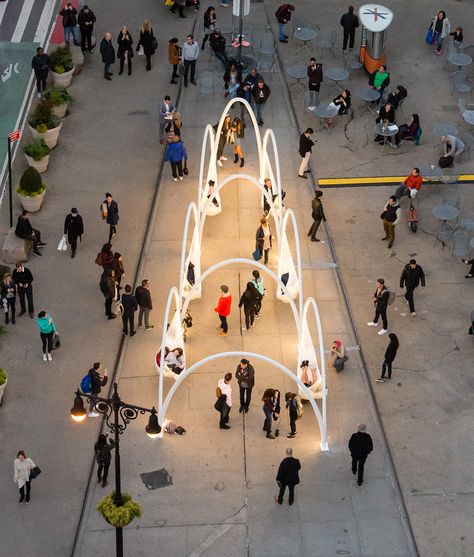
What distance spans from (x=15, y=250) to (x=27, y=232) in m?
0.47

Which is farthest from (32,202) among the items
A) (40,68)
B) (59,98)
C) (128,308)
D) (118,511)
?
(118,511)

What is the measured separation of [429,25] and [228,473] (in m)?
19.2

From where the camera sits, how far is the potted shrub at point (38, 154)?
110 ft

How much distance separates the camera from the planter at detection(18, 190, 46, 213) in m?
32.3

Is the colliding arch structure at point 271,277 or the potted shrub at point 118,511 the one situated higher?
the colliding arch structure at point 271,277

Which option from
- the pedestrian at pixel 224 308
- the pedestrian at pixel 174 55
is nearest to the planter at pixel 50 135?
the pedestrian at pixel 174 55

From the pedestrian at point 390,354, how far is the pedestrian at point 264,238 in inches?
154

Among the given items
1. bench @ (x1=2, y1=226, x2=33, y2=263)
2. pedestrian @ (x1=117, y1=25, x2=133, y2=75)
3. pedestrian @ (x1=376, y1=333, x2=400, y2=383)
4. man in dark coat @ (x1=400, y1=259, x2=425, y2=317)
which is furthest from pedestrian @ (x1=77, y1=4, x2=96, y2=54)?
pedestrian @ (x1=376, y1=333, x2=400, y2=383)

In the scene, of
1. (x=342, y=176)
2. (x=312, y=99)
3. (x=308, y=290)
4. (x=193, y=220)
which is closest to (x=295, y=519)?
(x=308, y=290)

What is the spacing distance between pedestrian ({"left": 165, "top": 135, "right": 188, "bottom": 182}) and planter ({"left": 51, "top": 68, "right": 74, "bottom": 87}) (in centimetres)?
493

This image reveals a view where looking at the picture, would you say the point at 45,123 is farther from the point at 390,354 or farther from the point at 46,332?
the point at 390,354

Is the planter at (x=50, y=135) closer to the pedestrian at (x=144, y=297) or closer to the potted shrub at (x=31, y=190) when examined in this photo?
the potted shrub at (x=31, y=190)

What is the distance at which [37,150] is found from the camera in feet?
110

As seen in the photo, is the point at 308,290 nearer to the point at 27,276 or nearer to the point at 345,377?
the point at 345,377
